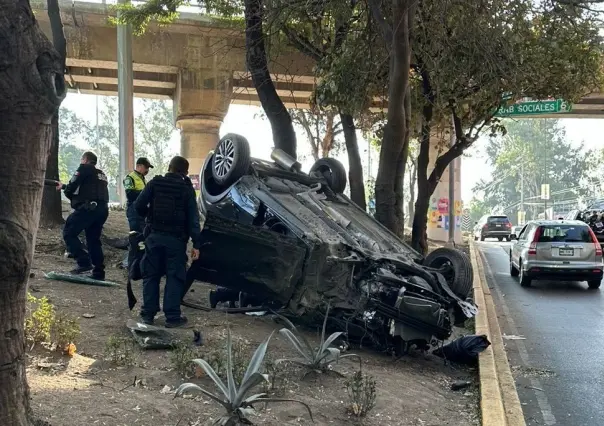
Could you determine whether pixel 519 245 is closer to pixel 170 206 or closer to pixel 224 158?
pixel 224 158

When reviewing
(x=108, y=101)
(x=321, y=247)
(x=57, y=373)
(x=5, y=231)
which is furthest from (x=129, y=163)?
(x=108, y=101)

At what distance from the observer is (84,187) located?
7.75 metres

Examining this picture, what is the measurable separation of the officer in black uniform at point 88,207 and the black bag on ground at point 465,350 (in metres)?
4.45

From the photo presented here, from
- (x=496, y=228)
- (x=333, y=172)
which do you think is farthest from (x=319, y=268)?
(x=496, y=228)

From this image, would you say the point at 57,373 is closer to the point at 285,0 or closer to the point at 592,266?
the point at 285,0

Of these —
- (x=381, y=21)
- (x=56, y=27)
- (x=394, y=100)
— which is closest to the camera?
(x=394, y=100)

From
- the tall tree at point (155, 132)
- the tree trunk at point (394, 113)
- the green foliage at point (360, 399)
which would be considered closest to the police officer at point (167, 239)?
the green foliage at point (360, 399)

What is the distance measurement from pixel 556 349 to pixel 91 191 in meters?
6.18

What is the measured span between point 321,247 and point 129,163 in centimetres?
1436

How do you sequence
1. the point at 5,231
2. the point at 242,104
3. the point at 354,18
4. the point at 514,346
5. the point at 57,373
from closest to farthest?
the point at 5,231 → the point at 57,373 → the point at 514,346 → the point at 354,18 → the point at 242,104

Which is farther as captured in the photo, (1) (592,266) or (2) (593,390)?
(1) (592,266)

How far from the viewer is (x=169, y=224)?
6.12 metres

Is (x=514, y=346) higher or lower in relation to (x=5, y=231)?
lower

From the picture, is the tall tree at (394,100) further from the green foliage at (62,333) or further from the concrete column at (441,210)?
the concrete column at (441,210)
